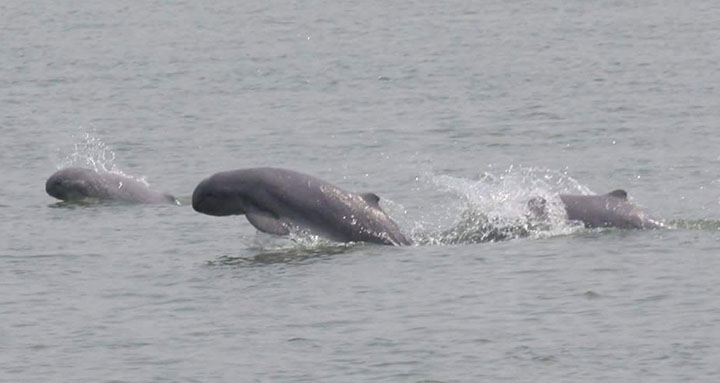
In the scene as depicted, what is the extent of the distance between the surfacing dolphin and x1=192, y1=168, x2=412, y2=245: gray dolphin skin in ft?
7.14

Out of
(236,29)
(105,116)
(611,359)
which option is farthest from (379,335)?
(236,29)

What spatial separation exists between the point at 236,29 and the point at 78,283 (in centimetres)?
3923

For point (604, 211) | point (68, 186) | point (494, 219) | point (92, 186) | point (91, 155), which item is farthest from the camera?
point (91, 155)

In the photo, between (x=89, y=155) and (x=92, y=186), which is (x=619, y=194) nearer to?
(x=92, y=186)

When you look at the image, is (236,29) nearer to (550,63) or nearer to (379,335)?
(550,63)

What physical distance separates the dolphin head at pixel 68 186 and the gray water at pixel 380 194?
34 cm

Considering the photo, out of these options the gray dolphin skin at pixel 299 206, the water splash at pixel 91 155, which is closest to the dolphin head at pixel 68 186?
the water splash at pixel 91 155

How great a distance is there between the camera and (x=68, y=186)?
1309 inches

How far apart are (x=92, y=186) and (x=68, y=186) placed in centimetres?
40

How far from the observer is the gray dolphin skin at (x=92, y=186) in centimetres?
3284

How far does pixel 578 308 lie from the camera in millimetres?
22969

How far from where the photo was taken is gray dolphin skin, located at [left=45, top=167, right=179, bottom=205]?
32844 millimetres

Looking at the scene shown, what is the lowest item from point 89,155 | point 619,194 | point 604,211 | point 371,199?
point 89,155

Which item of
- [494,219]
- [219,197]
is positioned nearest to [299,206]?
[219,197]
